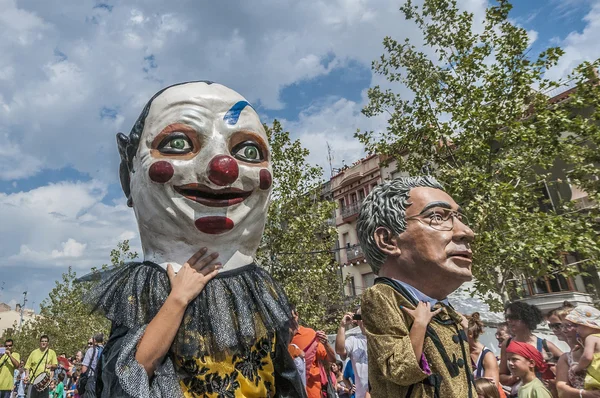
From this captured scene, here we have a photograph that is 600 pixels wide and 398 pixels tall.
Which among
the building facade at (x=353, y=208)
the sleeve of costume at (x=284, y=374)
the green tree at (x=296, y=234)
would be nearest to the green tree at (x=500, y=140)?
the green tree at (x=296, y=234)

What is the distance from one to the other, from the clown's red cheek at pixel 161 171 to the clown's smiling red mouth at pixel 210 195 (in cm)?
7

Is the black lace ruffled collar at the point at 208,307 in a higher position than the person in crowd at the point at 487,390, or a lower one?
higher

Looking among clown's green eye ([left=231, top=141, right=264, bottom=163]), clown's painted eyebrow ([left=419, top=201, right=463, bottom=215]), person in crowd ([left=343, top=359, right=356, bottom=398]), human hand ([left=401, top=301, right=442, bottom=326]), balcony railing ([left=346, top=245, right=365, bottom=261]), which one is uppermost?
balcony railing ([left=346, top=245, right=365, bottom=261])

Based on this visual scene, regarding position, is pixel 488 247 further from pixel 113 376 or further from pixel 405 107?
pixel 113 376

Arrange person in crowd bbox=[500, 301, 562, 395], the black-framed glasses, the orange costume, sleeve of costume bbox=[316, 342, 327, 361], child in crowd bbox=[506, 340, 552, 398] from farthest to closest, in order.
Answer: sleeve of costume bbox=[316, 342, 327, 361]
the orange costume
person in crowd bbox=[500, 301, 562, 395]
child in crowd bbox=[506, 340, 552, 398]
the black-framed glasses

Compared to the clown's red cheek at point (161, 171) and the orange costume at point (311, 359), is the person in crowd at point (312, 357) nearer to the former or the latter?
the orange costume at point (311, 359)

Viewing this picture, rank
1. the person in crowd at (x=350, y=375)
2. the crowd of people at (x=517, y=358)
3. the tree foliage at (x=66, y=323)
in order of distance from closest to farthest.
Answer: the crowd of people at (x=517, y=358), the person in crowd at (x=350, y=375), the tree foliage at (x=66, y=323)

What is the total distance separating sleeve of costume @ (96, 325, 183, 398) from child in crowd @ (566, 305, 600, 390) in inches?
110

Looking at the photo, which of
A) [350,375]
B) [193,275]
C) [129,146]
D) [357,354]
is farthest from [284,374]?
[350,375]

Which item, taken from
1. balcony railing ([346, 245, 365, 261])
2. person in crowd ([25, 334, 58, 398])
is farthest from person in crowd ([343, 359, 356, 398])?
balcony railing ([346, 245, 365, 261])

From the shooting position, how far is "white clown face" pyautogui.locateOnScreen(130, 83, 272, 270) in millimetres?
1749

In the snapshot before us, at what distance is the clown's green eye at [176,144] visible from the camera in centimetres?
178

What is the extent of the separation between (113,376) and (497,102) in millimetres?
9373

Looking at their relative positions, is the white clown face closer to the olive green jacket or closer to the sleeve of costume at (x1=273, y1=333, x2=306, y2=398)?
the sleeve of costume at (x1=273, y1=333, x2=306, y2=398)
